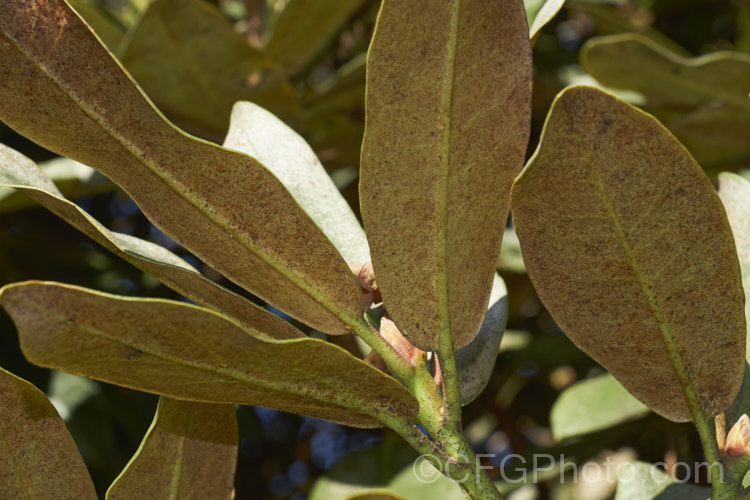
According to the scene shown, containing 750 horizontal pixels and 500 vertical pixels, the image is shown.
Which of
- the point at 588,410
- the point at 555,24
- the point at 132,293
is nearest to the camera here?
the point at 588,410

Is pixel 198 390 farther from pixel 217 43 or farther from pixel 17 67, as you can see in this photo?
pixel 217 43

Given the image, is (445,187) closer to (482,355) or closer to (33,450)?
(482,355)

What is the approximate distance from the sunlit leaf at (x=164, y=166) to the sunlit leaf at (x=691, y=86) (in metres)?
0.73

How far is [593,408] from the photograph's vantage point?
3.60 feet

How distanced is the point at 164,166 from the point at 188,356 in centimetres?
15

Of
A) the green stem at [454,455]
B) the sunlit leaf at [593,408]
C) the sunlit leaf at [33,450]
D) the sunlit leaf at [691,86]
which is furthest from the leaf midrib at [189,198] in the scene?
the sunlit leaf at [691,86]

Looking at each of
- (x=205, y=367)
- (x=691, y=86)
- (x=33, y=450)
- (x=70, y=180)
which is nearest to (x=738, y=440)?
(x=205, y=367)

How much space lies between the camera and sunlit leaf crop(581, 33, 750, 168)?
121 centimetres

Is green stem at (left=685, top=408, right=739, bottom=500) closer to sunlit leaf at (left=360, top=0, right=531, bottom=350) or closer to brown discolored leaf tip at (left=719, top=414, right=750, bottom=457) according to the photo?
brown discolored leaf tip at (left=719, top=414, right=750, bottom=457)

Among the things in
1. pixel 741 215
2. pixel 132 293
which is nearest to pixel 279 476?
pixel 132 293

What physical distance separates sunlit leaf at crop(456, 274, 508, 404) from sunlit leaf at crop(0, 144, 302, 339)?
19 cm

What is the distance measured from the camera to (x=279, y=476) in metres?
1.95

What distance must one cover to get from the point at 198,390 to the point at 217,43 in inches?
31.3

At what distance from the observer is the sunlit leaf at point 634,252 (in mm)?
535
